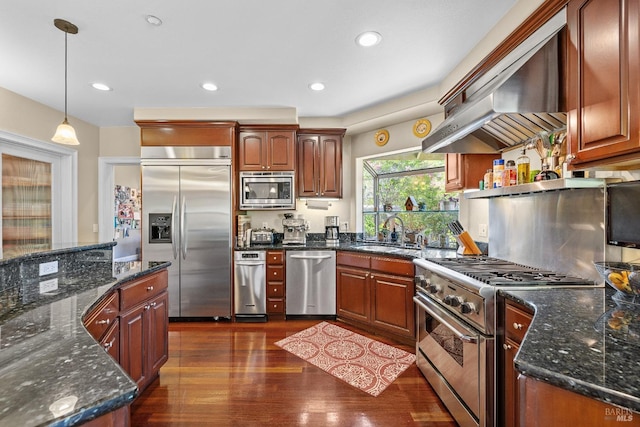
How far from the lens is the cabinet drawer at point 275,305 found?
11.9ft

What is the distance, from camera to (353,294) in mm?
3375

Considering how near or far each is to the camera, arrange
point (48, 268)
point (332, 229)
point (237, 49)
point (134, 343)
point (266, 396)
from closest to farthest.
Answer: point (48, 268) < point (134, 343) < point (266, 396) < point (237, 49) < point (332, 229)

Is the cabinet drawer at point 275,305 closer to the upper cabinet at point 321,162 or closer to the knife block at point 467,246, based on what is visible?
the upper cabinet at point 321,162

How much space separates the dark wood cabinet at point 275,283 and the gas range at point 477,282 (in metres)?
1.80

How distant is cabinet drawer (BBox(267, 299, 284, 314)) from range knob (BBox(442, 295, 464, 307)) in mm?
2185

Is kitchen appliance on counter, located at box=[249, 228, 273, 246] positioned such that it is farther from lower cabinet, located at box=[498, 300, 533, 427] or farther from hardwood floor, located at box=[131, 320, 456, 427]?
lower cabinet, located at box=[498, 300, 533, 427]

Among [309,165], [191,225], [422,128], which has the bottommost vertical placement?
[191,225]

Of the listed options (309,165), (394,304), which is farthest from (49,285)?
(309,165)

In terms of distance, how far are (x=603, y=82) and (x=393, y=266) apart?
2.09 m

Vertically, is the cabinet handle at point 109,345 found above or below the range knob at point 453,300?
below

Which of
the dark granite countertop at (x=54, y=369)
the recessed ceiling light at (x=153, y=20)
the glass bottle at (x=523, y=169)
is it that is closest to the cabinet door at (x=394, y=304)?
the glass bottle at (x=523, y=169)

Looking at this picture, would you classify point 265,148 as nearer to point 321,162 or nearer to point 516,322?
point 321,162

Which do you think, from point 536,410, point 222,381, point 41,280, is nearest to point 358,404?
point 222,381

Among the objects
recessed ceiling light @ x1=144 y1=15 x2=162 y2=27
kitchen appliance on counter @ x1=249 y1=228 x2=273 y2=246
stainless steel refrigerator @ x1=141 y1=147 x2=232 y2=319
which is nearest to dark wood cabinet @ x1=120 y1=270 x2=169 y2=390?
stainless steel refrigerator @ x1=141 y1=147 x2=232 y2=319
